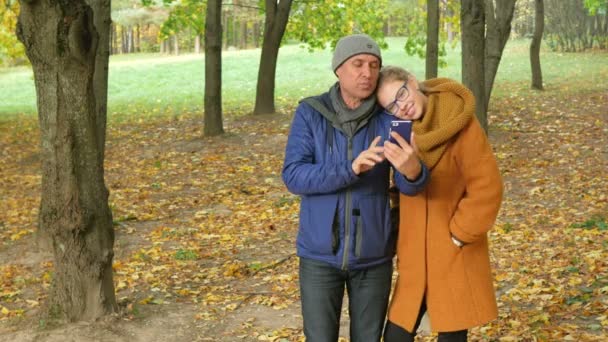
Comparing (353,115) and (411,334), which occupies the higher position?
(353,115)

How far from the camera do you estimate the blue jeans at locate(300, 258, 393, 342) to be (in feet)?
13.2

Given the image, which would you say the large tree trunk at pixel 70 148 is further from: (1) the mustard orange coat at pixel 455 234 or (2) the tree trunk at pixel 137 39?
(2) the tree trunk at pixel 137 39

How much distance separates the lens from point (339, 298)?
4.11 m

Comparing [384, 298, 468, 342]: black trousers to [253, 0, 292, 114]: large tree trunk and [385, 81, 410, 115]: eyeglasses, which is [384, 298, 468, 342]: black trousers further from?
[253, 0, 292, 114]: large tree trunk

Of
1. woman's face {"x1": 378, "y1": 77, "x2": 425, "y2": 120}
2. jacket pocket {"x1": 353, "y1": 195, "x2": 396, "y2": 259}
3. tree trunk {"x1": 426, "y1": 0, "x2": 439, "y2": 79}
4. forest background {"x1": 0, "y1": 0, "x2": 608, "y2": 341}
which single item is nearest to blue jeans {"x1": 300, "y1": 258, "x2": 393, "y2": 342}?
jacket pocket {"x1": 353, "y1": 195, "x2": 396, "y2": 259}

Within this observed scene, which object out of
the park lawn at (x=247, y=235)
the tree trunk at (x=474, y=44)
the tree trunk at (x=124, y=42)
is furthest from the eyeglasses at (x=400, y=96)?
the tree trunk at (x=124, y=42)

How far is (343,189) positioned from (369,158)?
1.00 ft

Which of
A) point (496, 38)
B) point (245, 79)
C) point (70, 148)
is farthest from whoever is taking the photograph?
point (245, 79)

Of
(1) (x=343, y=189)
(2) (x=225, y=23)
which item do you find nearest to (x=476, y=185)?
(1) (x=343, y=189)

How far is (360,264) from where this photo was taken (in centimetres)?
394

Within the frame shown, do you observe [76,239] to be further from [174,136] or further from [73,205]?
[174,136]

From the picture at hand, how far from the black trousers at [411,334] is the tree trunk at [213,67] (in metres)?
13.8

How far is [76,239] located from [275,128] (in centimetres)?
1203

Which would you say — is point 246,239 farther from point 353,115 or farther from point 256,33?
point 256,33
